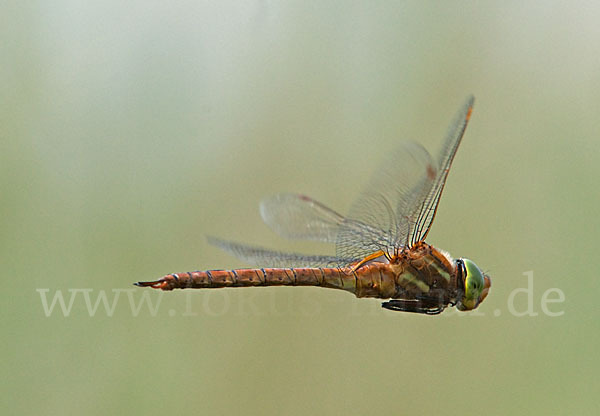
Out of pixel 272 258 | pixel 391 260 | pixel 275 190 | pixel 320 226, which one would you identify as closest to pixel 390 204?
pixel 391 260

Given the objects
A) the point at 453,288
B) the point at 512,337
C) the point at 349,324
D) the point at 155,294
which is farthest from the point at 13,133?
the point at 512,337

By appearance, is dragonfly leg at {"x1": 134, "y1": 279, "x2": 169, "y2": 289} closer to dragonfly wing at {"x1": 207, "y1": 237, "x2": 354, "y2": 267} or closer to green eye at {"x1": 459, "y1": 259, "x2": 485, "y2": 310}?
dragonfly wing at {"x1": 207, "y1": 237, "x2": 354, "y2": 267}

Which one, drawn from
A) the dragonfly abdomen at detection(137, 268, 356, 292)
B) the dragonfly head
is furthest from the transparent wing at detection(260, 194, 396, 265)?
the dragonfly head

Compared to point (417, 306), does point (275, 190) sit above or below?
above

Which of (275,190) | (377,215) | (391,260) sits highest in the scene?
(275,190)

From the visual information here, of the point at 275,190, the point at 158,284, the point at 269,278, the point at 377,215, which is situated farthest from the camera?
the point at 275,190

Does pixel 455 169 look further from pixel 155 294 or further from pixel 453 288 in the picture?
pixel 155 294

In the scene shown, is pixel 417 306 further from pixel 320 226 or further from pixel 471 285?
pixel 320 226
